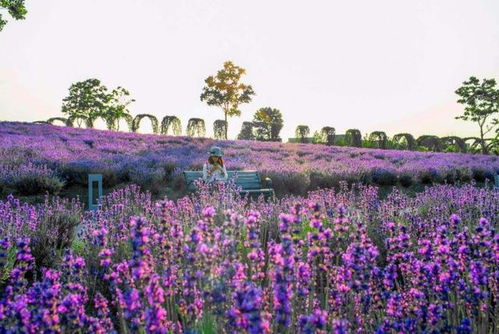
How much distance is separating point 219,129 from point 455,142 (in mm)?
15089

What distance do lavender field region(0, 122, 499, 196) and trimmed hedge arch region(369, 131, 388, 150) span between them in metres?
12.0

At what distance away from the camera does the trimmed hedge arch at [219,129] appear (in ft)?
92.7

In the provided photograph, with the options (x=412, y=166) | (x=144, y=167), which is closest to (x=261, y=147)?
(x=412, y=166)

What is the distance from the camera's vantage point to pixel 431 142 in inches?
1196

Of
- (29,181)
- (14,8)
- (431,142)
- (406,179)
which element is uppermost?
(14,8)

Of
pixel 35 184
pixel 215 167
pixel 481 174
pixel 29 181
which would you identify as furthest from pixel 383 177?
pixel 29 181

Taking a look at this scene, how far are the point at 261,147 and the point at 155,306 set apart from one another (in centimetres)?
1635

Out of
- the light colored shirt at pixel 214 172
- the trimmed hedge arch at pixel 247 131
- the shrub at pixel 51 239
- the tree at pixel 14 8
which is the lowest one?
the shrub at pixel 51 239

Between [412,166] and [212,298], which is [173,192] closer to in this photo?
[412,166]

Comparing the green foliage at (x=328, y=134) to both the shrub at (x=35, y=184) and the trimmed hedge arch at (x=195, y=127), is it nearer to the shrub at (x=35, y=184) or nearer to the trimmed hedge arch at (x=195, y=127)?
the trimmed hedge arch at (x=195, y=127)

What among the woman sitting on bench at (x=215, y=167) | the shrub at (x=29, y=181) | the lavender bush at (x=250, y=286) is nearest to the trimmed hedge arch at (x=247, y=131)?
the shrub at (x=29, y=181)

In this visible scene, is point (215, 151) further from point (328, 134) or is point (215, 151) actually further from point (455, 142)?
point (455, 142)

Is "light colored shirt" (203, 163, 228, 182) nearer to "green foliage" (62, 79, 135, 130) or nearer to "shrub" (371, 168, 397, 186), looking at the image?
"shrub" (371, 168, 397, 186)

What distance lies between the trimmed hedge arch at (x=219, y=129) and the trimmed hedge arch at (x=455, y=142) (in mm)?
13910
